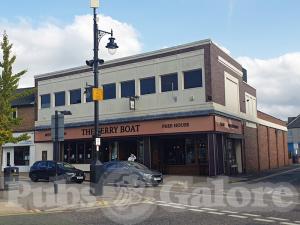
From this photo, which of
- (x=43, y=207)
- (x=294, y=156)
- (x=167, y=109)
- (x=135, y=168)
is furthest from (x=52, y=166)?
(x=294, y=156)

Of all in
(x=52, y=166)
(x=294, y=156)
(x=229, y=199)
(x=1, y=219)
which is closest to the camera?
(x=1, y=219)

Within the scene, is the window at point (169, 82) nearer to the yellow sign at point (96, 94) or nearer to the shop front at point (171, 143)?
the shop front at point (171, 143)

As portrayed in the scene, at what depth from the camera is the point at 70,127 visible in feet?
120

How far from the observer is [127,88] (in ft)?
111

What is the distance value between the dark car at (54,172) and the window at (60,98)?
10.4 meters

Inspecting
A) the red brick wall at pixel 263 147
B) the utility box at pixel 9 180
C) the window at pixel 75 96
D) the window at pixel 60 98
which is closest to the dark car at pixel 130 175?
the utility box at pixel 9 180

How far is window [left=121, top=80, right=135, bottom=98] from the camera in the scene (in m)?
33.5

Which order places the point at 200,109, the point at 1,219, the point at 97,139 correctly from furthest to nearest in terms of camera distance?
the point at 200,109
the point at 97,139
the point at 1,219

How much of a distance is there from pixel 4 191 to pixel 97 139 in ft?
17.5

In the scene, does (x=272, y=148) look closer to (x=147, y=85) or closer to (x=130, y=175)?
(x=147, y=85)

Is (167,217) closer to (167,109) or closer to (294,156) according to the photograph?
(167,109)

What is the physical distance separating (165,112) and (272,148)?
20.5 m

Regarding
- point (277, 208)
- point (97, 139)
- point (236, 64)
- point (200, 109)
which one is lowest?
point (277, 208)

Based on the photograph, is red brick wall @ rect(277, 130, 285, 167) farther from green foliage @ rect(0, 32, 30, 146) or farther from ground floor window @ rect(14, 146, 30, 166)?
green foliage @ rect(0, 32, 30, 146)
